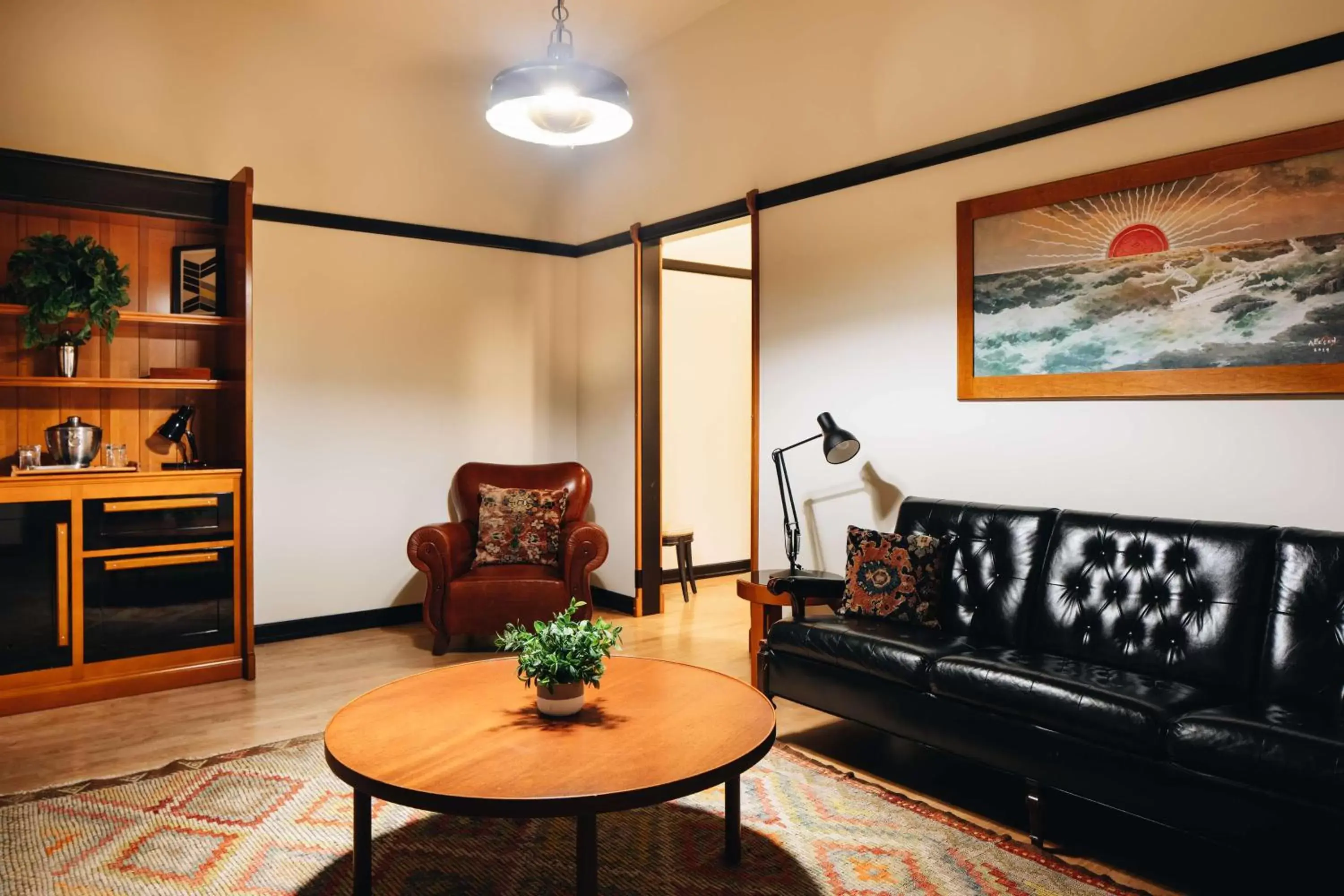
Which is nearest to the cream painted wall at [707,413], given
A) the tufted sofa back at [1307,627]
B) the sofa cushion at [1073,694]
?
the sofa cushion at [1073,694]

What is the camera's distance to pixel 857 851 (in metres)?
2.52

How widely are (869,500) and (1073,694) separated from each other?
172 cm

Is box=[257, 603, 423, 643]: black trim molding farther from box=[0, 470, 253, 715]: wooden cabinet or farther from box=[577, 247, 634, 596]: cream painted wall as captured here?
box=[577, 247, 634, 596]: cream painted wall

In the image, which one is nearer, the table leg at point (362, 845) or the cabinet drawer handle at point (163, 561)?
the table leg at point (362, 845)

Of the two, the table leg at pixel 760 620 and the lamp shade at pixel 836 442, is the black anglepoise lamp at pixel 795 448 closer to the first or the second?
the lamp shade at pixel 836 442

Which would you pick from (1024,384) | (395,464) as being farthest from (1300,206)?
(395,464)

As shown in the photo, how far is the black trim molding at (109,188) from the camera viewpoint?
3.90 metres

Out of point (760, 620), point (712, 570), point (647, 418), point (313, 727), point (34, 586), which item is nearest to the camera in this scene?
point (313, 727)

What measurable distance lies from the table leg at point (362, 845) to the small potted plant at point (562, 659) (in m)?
0.50

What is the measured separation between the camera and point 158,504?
160 inches

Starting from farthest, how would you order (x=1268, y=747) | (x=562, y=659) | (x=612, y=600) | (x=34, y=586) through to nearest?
(x=612, y=600)
(x=34, y=586)
(x=562, y=659)
(x=1268, y=747)

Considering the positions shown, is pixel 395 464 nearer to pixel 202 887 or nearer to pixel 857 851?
pixel 202 887

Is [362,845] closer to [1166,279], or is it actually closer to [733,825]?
[733,825]
